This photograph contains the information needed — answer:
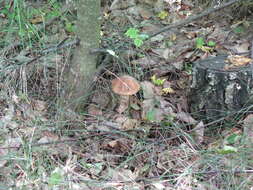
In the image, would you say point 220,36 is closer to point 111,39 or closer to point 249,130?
point 111,39

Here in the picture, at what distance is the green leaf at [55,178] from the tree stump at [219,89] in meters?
1.16

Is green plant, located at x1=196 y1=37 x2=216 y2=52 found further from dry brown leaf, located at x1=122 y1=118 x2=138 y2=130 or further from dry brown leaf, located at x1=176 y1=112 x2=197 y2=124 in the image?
dry brown leaf, located at x1=122 y1=118 x2=138 y2=130

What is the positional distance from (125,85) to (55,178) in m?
0.89

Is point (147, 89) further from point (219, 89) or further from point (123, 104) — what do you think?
point (219, 89)

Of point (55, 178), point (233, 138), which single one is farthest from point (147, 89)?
point (55, 178)

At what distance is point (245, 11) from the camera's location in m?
3.77

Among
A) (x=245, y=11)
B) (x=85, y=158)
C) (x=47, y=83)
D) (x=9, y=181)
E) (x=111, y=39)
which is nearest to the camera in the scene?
(x=9, y=181)

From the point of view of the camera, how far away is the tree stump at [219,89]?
2.75m

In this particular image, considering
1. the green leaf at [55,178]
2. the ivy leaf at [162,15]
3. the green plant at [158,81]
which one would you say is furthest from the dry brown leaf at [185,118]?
the ivy leaf at [162,15]

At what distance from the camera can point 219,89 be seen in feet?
9.21

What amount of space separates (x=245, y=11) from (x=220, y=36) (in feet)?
1.39

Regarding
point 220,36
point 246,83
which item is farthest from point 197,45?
point 246,83

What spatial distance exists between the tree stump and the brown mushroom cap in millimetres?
452

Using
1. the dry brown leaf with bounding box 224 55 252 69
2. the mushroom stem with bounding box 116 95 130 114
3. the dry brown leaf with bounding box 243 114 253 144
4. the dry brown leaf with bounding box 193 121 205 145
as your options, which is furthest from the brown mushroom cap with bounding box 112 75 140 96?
the dry brown leaf with bounding box 243 114 253 144
